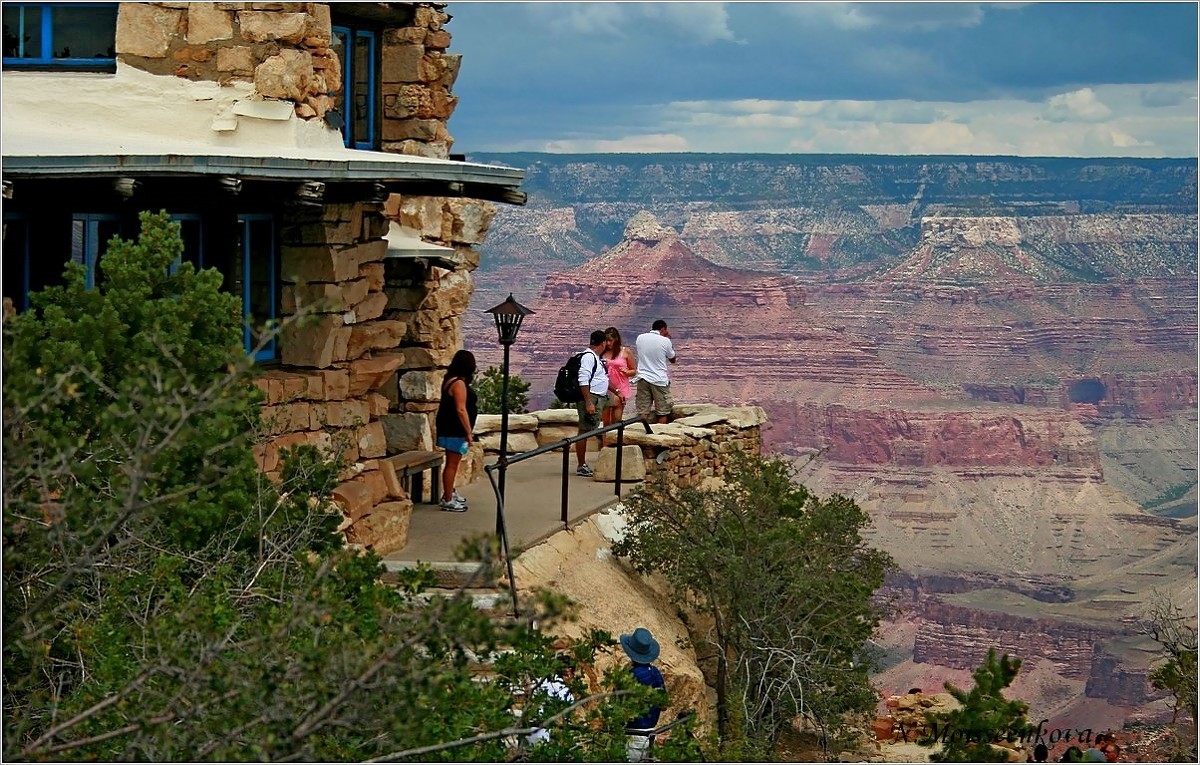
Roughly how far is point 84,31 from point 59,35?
20cm

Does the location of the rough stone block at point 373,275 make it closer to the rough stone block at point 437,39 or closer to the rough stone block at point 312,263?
the rough stone block at point 312,263

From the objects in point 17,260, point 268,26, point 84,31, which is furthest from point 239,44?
point 17,260

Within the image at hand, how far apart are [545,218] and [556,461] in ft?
287

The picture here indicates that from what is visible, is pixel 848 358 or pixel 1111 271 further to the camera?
pixel 1111 271

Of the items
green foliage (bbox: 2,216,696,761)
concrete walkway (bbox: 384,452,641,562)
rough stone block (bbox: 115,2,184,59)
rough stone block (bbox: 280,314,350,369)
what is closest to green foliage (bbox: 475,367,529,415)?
concrete walkway (bbox: 384,452,641,562)

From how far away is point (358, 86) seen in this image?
1658cm

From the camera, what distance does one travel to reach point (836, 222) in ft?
366

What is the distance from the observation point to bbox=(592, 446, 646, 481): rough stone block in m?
17.2

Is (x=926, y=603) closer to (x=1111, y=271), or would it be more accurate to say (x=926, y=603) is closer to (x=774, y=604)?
(x=1111, y=271)

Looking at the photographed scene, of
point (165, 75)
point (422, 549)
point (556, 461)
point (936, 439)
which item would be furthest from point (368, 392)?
point (936, 439)

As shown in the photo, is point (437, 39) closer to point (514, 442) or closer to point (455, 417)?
point (455, 417)

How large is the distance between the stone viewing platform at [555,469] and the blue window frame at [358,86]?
3.27 metres

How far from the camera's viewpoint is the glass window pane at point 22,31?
13.1 metres

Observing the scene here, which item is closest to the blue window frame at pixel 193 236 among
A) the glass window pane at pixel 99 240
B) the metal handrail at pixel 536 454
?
the glass window pane at pixel 99 240
